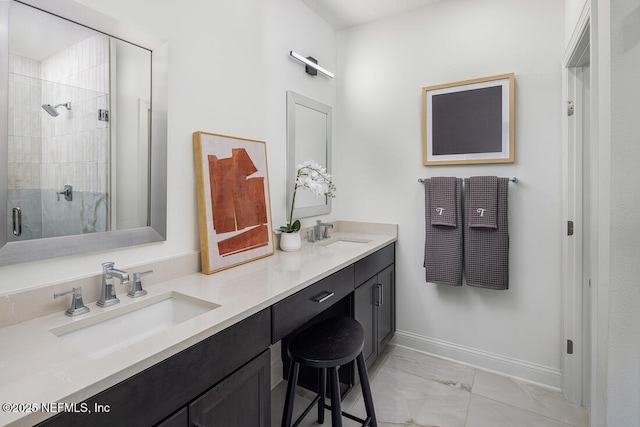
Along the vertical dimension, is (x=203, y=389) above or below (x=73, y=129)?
below

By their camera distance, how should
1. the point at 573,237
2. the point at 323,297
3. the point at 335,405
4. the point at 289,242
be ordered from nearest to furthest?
the point at 335,405
the point at 323,297
the point at 573,237
the point at 289,242

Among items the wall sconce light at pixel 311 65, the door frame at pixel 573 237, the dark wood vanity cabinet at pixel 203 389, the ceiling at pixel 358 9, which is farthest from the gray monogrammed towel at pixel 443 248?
the dark wood vanity cabinet at pixel 203 389

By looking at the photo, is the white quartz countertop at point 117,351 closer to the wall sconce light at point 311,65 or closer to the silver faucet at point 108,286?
the silver faucet at point 108,286

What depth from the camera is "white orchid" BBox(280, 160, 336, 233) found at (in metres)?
2.03

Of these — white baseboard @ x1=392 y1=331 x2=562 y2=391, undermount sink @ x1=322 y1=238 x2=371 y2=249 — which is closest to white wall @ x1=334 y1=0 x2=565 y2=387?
white baseboard @ x1=392 y1=331 x2=562 y2=391

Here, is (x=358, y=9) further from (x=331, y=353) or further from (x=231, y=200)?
(x=331, y=353)

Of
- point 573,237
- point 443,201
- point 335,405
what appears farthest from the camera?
point 443,201

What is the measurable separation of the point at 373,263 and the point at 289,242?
1.88ft

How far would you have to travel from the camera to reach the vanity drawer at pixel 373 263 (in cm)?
190

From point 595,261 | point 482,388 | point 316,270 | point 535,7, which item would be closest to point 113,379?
point 316,270

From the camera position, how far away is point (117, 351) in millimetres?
789

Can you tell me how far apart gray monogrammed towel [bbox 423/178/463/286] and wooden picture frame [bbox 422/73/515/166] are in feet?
0.70

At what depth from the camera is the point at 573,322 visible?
187 centimetres

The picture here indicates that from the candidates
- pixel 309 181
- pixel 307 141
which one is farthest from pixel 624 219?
pixel 307 141
